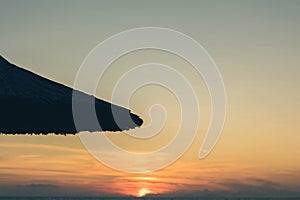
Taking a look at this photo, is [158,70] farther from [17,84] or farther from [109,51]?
[17,84]

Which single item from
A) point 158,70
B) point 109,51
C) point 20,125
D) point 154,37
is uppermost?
point 154,37

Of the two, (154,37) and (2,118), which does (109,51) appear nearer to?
(154,37)

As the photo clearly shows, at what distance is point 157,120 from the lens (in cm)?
827

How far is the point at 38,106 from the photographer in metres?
7.84

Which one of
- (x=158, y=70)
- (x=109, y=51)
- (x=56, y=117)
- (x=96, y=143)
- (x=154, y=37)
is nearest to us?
(x=96, y=143)

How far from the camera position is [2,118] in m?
7.85

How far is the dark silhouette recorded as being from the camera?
7738mm

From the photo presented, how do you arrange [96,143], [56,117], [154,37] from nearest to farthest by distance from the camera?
[96,143] → [56,117] → [154,37]

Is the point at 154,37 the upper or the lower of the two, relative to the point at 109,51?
upper

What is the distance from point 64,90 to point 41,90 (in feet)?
1.16

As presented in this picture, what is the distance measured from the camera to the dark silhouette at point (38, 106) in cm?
774

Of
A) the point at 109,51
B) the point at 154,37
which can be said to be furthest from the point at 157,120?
the point at 154,37

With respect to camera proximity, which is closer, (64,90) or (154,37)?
(64,90)

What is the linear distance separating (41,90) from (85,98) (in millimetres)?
594
